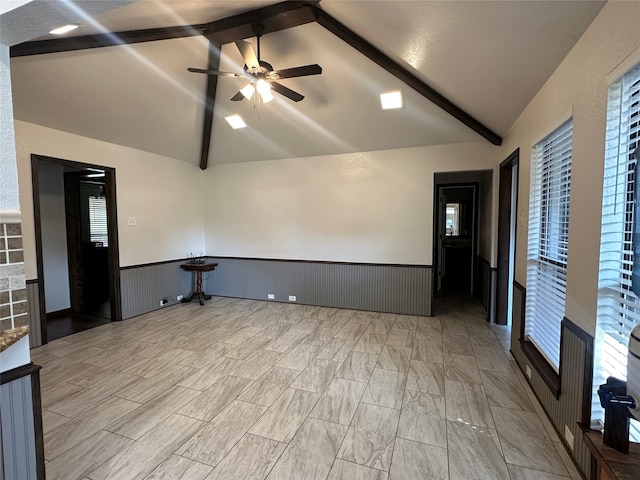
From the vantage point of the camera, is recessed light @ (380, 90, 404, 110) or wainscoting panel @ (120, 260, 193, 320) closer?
recessed light @ (380, 90, 404, 110)

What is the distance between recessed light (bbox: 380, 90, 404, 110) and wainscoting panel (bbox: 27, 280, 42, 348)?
4.71m

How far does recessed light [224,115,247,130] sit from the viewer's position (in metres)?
4.34

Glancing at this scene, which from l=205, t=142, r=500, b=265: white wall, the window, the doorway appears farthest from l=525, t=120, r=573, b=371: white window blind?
the window

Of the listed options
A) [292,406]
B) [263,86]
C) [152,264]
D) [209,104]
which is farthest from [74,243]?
[292,406]

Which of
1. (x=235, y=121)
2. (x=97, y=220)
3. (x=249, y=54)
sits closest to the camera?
(x=249, y=54)

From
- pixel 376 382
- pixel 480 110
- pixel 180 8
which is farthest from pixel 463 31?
pixel 376 382

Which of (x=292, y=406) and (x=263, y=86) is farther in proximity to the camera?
(x=263, y=86)

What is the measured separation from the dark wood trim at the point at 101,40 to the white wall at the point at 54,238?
2.49 m

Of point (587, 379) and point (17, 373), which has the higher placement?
point (17, 373)

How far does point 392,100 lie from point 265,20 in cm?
163

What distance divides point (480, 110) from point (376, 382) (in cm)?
323

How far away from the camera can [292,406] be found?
2.37 m

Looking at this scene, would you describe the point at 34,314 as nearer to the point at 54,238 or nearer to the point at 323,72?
the point at 54,238

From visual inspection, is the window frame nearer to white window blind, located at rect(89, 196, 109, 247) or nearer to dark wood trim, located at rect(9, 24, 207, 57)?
dark wood trim, located at rect(9, 24, 207, 57)
